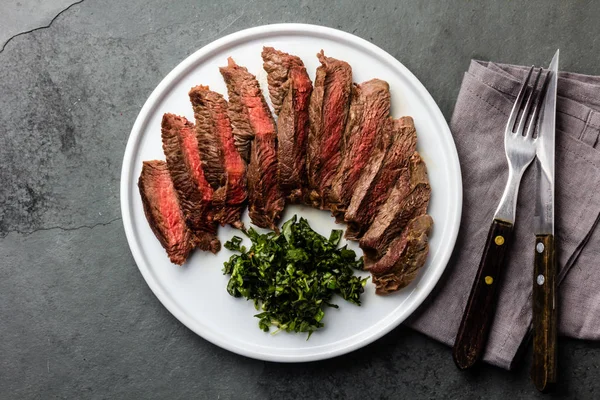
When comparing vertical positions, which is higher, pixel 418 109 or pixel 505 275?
pixel 418 109

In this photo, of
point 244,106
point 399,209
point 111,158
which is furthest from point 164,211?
point 399,209

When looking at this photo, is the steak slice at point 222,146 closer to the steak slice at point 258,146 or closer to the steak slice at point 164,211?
the steak slice at point 258,146

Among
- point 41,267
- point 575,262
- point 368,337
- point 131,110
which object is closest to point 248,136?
point 131,110

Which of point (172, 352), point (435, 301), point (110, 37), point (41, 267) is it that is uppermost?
point (110, 37)

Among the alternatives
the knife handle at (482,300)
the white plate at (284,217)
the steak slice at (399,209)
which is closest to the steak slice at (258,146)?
the white plate at (284,217)

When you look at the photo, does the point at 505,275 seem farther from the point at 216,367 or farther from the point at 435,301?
the point at 216,367

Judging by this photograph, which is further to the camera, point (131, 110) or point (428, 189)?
point (131, 110)

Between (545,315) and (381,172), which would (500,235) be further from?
(381,172)
